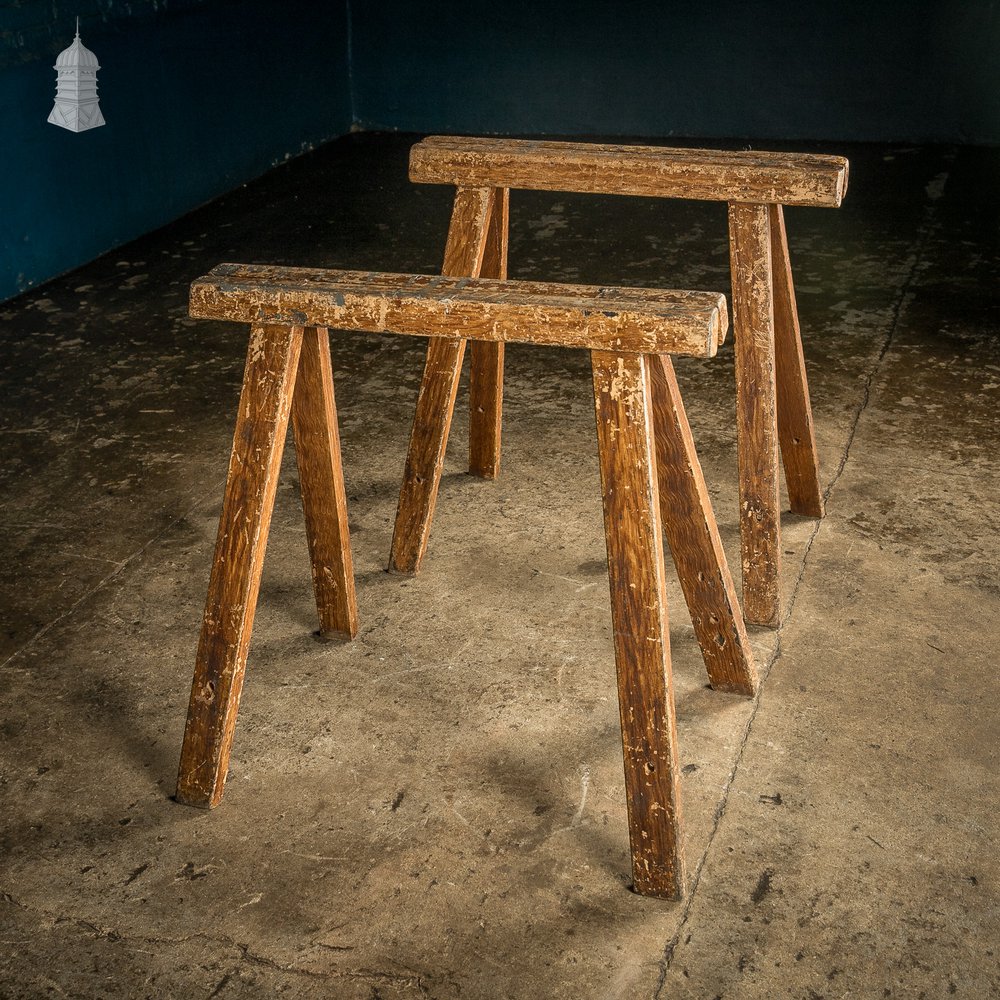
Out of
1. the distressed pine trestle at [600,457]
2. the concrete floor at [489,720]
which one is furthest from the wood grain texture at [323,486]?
the concrete floor at [489,720]

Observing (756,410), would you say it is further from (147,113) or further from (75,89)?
(147,113)

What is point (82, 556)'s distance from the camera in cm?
293

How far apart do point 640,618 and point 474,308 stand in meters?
0.55

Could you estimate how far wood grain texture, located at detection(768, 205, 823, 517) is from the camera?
102 inches

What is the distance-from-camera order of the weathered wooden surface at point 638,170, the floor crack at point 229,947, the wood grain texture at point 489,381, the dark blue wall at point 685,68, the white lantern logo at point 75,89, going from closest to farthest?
the floor crack at point 229,947, the weathered wooden surface at point 638,170, the wood grain texture at point 489,381, the white lantern logo at point 75,89, the dark blue wall at point 685,68

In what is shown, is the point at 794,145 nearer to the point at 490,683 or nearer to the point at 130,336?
the point at 130,336

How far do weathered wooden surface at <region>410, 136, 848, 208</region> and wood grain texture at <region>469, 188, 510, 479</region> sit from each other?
0.14 meters

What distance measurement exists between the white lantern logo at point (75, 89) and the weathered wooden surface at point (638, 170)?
259cm

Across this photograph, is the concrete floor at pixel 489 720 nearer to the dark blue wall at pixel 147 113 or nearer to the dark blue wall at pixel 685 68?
the dark blue wall at pixel 147 113

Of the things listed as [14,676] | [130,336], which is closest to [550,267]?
[130,336]

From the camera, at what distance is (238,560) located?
6.73ft

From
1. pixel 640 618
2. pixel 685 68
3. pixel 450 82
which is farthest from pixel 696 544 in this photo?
pixel 450 82

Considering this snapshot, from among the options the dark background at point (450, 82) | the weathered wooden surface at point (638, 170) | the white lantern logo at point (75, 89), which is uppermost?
the weathered wooden surface at point (638, 170)

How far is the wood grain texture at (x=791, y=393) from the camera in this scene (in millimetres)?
2580
